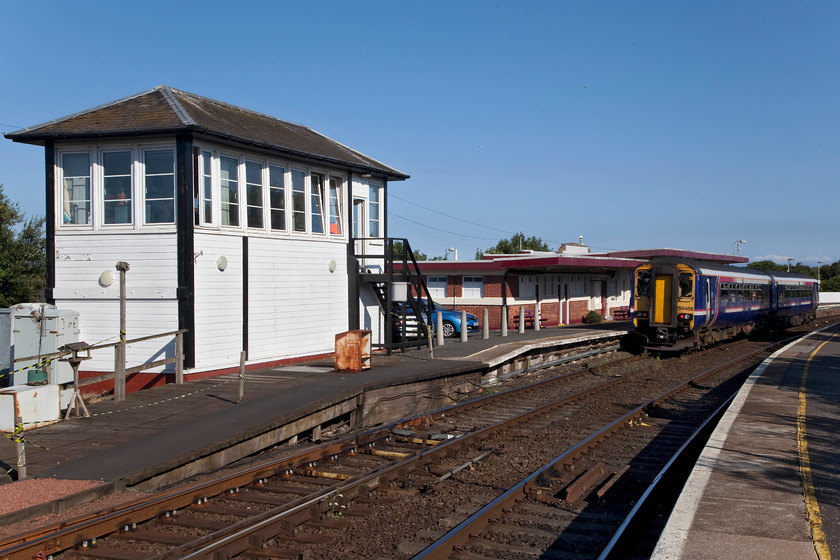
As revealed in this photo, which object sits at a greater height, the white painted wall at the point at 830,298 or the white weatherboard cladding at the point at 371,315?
the white weatherboard cladding at the point at 371,315

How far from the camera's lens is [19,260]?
27.5m

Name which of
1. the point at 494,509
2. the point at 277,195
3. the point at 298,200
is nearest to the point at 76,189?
the point at 277,195

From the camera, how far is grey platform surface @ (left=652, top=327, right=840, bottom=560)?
501 cm

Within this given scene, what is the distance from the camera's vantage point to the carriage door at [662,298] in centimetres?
2117

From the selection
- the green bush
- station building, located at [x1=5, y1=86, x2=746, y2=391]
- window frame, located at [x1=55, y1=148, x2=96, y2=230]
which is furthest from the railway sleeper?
the green bush

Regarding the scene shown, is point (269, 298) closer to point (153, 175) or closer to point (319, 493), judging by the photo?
point (153, 175)

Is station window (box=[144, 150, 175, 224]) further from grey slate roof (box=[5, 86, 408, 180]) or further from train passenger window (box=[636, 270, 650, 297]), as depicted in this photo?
train passenger window (box=[636, 270, 650, 297])

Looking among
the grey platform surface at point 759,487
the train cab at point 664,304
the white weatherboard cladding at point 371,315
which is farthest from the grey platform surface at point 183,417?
the train cab at point 664,304

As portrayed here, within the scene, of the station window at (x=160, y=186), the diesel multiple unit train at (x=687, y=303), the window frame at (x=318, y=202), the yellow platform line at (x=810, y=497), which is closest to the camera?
the yellow platform line at (x=810, y=497)

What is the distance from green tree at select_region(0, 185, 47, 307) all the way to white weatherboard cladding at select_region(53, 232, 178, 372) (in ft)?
53.3

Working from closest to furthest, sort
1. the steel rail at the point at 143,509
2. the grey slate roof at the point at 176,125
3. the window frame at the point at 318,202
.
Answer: the steel rail at the point at 143,509
the grey slate roof at the point at 176,125
the window frame at the point at 318,202

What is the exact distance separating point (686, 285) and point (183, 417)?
1604 centimetres

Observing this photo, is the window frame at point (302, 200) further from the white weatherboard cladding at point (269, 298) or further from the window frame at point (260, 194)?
the window frame at point (260, 194)

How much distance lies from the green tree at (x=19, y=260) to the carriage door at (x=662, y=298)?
22.6 m
